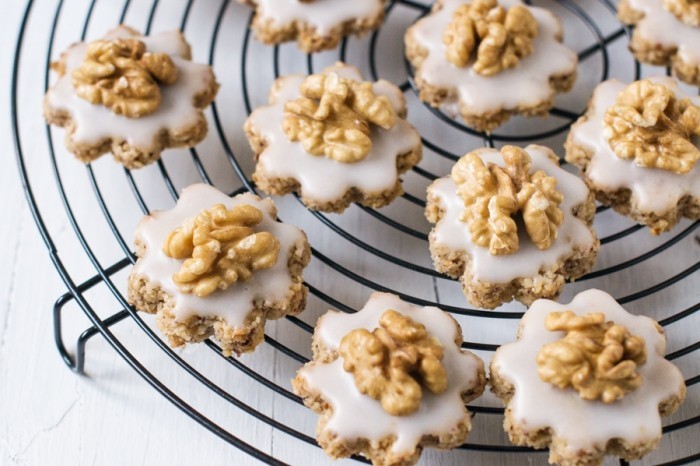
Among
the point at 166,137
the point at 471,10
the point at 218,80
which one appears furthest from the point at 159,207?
the point at 471,10

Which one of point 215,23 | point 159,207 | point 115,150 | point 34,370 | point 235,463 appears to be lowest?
point 235,463

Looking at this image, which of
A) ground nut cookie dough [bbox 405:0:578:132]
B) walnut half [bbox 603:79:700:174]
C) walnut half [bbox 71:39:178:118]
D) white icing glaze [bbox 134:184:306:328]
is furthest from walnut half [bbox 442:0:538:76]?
walnut half [bbox 71:39:178:118]

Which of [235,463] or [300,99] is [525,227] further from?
[235,463]

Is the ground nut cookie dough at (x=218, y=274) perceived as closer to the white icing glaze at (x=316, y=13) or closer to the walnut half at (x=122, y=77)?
the walnut half at (x=122, y=77)

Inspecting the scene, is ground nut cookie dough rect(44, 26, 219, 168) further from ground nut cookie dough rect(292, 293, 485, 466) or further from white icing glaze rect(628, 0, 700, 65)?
white icing glaze rect(628, 0, 700, 65)

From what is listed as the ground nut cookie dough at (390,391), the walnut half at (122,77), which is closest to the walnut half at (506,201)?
the ground nut cookie dough at (390,391)

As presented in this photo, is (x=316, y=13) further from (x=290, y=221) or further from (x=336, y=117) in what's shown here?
(x=290, y=221)
